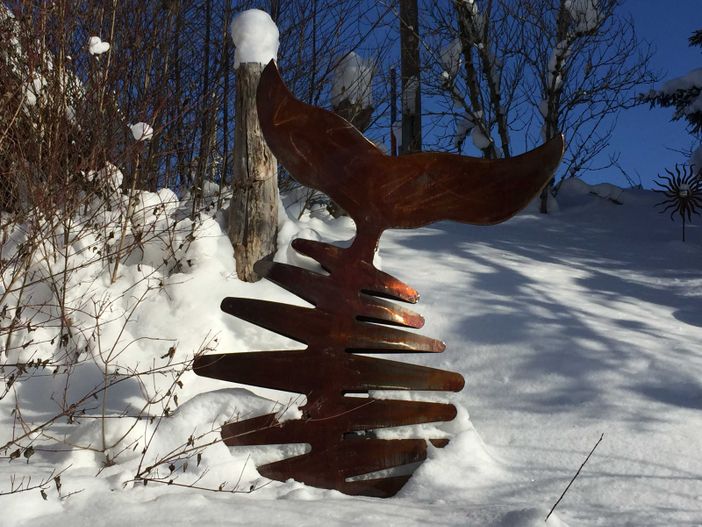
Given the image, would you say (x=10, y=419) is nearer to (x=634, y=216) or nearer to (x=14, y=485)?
(x=14, y=485)

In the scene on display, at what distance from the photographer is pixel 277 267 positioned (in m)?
3.11

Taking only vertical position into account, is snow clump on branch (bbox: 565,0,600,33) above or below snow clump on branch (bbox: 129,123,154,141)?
above

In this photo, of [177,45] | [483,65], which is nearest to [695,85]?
[483,65]

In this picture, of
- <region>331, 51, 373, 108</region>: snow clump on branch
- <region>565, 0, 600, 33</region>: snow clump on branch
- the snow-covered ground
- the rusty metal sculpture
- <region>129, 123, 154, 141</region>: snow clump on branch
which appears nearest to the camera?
the snow-covered ground

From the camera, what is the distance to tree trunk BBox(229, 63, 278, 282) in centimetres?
459

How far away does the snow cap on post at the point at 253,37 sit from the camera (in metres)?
4.51

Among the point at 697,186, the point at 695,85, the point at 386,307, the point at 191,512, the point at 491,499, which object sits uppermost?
the point at 695,85

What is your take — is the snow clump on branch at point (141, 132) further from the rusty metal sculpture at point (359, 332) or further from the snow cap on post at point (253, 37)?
the rusty metal sculpture at point (359, 332)

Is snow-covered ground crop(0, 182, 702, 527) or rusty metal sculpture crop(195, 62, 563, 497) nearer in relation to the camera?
snow-covered ground crop(0, 182, 702, 527)

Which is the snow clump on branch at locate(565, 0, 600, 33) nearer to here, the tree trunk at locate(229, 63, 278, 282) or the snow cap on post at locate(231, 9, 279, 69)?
the snow cap on post at locate(231, 9, 279, 69)

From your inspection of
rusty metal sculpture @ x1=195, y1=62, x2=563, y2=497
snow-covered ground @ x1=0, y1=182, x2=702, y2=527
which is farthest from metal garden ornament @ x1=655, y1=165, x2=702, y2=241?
rusty metal sculpture @ x1=195, y1=62, x2=563, y2=497

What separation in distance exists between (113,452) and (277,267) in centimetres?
100

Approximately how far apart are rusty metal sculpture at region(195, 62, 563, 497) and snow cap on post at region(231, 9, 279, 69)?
1.71 m

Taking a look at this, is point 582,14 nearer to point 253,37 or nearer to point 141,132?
point 253,37
